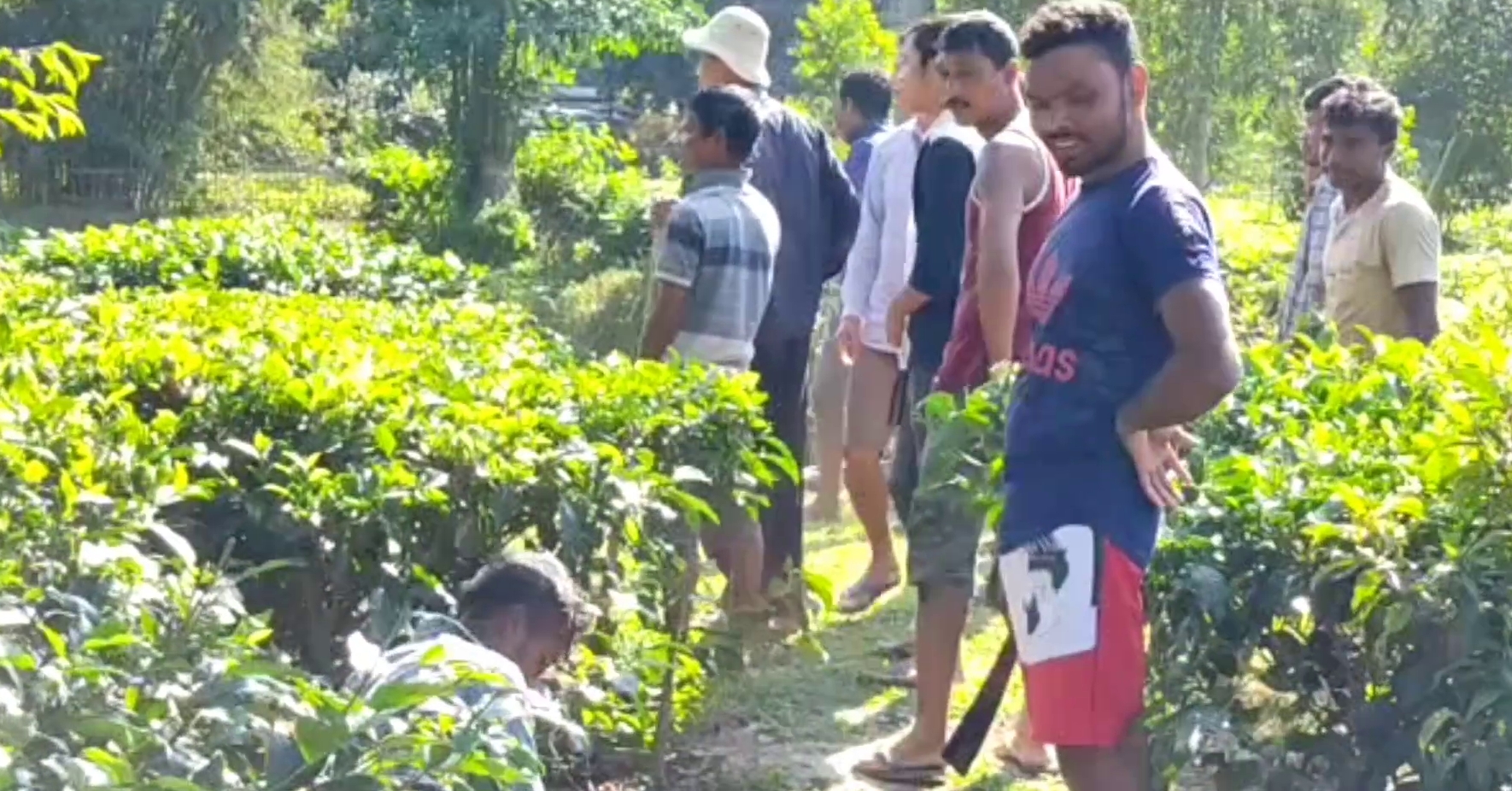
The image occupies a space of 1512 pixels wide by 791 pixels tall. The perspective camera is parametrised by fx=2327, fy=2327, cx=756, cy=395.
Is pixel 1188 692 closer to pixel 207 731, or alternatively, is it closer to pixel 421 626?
pixel 421 626

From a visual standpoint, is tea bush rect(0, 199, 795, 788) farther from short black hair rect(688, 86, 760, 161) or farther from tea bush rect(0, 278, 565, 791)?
short black hair rect(688, 86, 760, 161)

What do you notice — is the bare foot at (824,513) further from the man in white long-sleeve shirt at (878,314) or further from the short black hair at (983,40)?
the short black hair at (983,40)

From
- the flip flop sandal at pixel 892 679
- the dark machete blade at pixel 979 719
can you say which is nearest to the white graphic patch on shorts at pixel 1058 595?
the dark machete blade at pixel 979 719

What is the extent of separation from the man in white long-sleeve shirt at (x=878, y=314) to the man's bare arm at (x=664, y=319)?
72 centimetres

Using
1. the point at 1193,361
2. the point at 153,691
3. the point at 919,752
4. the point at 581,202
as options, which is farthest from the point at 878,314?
the point at 581,202

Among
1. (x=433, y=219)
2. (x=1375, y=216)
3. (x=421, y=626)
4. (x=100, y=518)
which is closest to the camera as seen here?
(x=100, y=518)

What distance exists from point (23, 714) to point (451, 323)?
3401mm

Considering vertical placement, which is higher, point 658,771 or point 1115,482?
point 1115,482

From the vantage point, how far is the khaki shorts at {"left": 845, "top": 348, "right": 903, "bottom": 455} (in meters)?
7.02

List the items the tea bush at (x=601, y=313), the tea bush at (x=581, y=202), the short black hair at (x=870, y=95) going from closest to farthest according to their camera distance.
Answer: the short black hair at (x=870, y=95)
the tea bush at (x=601, y=313)
the tea bush at (x=581, y=202)

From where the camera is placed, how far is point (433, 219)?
17.6 metres

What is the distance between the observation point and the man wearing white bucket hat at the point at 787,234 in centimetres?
677

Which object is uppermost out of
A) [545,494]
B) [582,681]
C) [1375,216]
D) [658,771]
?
[1375,216]

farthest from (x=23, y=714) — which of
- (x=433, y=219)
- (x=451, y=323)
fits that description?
(x=433, y=219)
